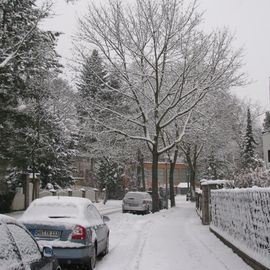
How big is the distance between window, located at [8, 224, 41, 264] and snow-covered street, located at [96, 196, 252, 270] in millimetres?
5113

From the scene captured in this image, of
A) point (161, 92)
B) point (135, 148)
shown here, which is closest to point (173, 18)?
point (161, 92)

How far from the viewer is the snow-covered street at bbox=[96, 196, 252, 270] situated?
11281mm

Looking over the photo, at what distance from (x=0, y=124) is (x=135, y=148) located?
1815 centimetres

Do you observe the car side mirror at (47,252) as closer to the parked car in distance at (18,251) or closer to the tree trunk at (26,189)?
the parked car in distance at (18,251)

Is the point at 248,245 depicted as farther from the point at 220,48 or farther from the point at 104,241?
the point at 220,48

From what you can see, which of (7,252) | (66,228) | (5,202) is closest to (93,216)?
(66,228)

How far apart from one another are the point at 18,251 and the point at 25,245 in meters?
0.44

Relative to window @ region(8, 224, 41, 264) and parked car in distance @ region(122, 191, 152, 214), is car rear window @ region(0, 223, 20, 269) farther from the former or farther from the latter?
parked car in distance @ region(122, 191, 152, 214)

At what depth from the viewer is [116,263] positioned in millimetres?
11688

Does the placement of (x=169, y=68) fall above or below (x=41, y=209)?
above

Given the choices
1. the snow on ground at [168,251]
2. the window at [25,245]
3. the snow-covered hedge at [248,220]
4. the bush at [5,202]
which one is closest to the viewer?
the window at [25,245]

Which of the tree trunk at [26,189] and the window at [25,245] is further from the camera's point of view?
the tree trunk at [26,189]

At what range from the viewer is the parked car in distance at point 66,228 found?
10320 mm

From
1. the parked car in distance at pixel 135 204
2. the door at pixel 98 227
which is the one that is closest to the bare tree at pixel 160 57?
the parked car in distance at pixel 135 204
